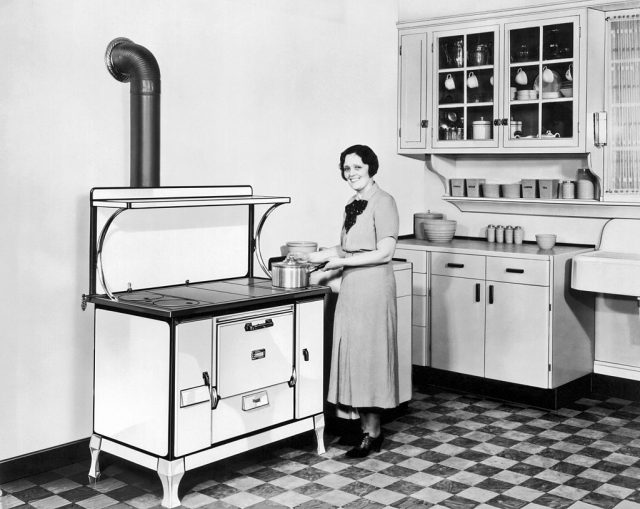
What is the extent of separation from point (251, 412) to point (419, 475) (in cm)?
86

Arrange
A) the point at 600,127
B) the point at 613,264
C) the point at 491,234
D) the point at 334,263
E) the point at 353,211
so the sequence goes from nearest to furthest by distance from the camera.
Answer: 1. the point at 334,263
2. the point at 353,211
3. the point at 613,264
4. the point at 600,127
5. the point at 491,234

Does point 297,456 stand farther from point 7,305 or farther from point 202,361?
point 7,305

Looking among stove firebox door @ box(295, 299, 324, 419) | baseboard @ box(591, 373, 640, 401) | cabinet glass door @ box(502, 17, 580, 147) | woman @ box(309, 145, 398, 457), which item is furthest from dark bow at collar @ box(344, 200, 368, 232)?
baseboard @ box(591, 373, 640, 401)

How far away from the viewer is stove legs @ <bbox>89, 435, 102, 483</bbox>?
383 cm

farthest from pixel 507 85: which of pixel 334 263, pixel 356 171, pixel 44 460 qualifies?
pixel 44 460

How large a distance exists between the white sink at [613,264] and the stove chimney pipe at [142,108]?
258cm

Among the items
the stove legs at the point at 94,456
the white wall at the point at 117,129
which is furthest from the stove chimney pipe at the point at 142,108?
the stove legs at the point at 94,456

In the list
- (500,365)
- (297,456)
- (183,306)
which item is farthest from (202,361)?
(500,365)

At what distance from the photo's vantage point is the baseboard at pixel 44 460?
383cm

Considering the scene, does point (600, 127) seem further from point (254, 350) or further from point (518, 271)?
point (254, 350)

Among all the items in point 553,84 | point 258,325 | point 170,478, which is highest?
point 553,84

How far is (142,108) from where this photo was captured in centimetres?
398

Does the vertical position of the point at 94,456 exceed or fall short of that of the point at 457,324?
it falls short

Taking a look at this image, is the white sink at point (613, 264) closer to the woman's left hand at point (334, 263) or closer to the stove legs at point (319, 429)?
the woman's left hand at point (334, 263)
